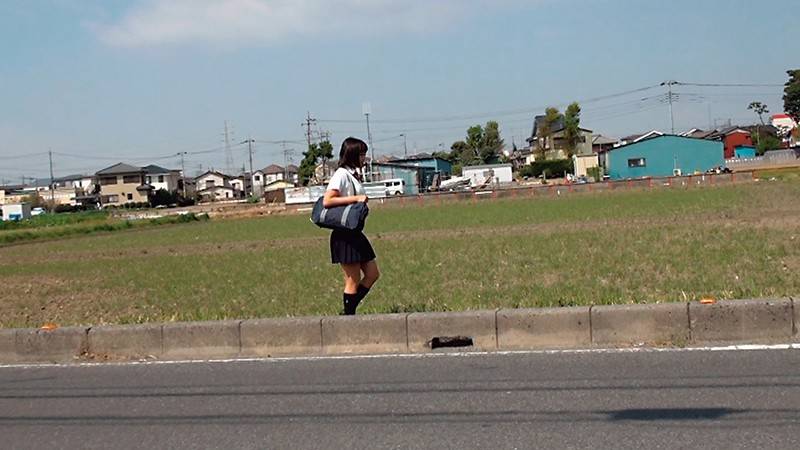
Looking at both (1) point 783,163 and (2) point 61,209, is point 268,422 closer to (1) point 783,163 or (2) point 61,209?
(1) point 783,163

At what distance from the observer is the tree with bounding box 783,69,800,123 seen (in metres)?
90.2

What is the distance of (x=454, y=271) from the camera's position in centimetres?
1524

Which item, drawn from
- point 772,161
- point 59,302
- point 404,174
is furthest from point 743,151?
point 59,302

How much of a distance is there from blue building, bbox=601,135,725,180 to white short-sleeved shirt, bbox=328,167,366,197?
244 feet

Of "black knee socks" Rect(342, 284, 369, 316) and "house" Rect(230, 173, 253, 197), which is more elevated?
"house" Rect(230, 173, 253, 197)

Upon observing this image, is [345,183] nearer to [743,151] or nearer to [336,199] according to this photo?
[336,199]

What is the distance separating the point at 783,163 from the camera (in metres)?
72.2

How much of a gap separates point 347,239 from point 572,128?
310 feet

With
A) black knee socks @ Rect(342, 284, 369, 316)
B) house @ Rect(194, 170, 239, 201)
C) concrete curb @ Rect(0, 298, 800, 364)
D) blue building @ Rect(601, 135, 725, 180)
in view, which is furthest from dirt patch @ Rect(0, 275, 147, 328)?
house @ Rect(194, 170, 239, 201)

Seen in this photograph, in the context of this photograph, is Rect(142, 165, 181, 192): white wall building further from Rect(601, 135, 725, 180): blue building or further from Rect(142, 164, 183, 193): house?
Rect(601, 135, 725, 180): blue building

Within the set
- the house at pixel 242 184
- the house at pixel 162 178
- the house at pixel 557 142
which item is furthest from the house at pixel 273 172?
the house at pixel 557 142

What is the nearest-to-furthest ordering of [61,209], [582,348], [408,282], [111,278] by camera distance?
[582,348] → [408,282] → [111,278] → [61,209]

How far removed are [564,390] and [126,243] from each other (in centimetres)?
3386

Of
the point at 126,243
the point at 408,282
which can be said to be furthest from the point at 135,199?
the point at 408,282
